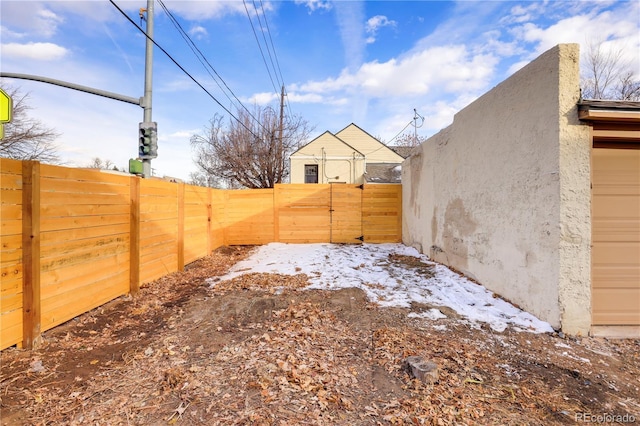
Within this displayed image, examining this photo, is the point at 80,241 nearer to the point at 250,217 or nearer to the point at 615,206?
the point at 250,217

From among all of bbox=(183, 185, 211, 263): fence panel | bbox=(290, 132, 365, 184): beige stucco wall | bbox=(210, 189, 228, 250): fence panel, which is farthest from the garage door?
bbox=(290, 132, 365, 184): beige stucco wall

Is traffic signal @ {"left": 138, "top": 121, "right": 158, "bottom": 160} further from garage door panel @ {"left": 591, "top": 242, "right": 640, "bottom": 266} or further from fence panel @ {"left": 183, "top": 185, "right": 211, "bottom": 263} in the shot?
garage door panel @ {"left": 591, "top": 242, "right": 640, "bottom": 266}

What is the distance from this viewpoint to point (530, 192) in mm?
4004

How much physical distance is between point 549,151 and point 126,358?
18.0ft

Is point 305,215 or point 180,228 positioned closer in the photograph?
point 180,228

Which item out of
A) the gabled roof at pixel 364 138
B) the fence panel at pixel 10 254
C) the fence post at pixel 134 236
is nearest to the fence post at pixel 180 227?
the fence post at pixel 134 236

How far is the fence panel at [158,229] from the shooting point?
5016 millimetres

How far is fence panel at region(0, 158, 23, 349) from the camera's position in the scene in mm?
2742

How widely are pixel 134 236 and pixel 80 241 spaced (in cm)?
Result: 104

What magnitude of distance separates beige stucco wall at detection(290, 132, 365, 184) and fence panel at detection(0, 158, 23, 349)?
17.2 m

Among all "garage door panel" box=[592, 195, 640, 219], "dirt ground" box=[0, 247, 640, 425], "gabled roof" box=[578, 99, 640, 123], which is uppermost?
"gabled roof" box=[578, 99, 640, 123]

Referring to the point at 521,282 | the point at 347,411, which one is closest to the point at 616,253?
the point at 521,282

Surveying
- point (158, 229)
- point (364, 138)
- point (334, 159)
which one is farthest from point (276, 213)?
point (364, 138)

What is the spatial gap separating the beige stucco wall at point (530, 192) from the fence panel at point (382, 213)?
12.6ft
